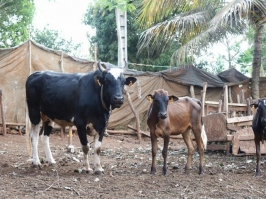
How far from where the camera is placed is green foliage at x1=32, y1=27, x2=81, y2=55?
2842 centimetres

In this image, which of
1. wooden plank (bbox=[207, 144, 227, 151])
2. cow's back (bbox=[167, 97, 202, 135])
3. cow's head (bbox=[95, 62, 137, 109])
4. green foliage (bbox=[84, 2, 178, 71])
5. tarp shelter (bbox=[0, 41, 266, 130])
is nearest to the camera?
cow's head (bbox=[95, 62, 137, 109])

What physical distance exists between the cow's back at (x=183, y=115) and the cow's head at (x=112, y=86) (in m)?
1.20

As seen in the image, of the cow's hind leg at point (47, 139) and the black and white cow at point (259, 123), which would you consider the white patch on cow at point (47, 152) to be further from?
the black and white cow at point (259, 123)

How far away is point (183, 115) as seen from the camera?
25.4 feet

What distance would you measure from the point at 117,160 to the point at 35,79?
242 cm

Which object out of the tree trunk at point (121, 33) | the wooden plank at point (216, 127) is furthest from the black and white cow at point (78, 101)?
the tree trunk at point (121, 33)

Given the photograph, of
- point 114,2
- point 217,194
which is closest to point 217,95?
point 114,2

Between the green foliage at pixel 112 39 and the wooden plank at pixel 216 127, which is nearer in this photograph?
the wooden plank at pixel 216 127

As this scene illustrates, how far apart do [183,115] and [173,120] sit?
0.23m

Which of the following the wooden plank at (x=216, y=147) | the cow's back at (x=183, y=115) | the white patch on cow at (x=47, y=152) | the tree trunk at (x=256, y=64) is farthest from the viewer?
the tree trunk at (x=256, y=64)

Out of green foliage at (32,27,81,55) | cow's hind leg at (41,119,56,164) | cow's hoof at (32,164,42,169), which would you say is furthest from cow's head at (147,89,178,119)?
green foliage at (32,27,81,55)

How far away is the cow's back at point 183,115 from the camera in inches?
301

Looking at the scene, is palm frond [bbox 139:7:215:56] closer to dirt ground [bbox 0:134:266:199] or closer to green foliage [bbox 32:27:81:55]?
dirt ground [bbox 0:134:266:199]

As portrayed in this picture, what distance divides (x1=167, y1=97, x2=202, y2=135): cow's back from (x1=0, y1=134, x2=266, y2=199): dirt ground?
2.57ft
